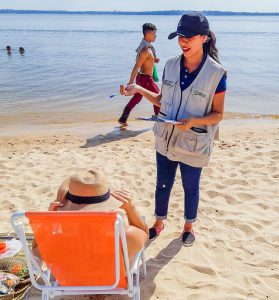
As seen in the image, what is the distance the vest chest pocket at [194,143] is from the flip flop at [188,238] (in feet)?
3.08

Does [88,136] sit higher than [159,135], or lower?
lower

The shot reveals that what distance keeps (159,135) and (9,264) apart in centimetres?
163

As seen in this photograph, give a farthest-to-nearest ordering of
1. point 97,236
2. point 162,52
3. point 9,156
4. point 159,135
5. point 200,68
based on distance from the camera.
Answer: point 162,52 < point 9,156 < point 159,135 < point 200,68 < point 97,236

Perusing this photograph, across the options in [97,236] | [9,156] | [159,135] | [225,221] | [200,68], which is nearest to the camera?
[97,236]

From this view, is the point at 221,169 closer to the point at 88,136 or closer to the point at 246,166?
the point at 246,166

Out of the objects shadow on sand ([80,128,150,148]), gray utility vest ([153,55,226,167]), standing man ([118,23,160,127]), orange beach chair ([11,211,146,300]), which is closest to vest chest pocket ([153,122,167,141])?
gray utility vest ([153,55,226,167])

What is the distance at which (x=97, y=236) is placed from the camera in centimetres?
223

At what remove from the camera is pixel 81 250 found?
232cm

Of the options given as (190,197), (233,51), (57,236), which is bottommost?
(233,51)

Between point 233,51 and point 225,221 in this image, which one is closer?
point 225,221

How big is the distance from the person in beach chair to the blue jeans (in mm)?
947

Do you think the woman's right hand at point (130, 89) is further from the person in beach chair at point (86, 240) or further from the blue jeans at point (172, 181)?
the person in beach chair at point (86, 240)

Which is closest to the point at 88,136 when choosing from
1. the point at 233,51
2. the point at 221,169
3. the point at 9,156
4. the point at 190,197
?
the point at 9,156

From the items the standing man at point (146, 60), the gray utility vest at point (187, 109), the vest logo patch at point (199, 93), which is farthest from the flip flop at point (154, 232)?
the standing man at point (146, 60)
